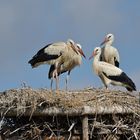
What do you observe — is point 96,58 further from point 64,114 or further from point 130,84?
point 64,114

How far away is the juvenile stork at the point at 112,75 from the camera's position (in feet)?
45.2

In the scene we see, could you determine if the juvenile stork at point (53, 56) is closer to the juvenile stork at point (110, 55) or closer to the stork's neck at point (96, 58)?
the stork's neck at point (96, 58)

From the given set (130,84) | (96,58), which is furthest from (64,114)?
(96,58)

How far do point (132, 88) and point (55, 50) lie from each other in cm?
223

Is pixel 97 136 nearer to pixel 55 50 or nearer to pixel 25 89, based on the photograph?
pixel 25 89

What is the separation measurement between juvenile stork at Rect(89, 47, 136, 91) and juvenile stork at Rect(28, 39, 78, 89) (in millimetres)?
851

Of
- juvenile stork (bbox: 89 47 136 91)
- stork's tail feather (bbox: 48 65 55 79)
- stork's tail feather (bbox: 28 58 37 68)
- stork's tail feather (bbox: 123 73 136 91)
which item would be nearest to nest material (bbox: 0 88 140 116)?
stork's tail feather (bbox: 123 73 136 91)

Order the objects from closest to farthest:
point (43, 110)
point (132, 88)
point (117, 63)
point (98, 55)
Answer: point (43, 110), point (132, 88), point (98, 55), point (117, 63)

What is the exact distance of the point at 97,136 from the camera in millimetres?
11547

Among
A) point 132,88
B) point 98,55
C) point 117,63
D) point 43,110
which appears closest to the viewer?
point 43,110

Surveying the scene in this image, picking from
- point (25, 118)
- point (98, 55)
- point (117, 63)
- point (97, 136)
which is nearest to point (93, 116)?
point (97, 136)

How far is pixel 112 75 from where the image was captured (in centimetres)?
1402

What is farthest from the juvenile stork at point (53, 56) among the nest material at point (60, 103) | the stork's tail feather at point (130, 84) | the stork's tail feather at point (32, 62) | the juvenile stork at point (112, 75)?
the nest material at point (60, 103)

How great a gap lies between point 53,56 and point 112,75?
5.17ft
